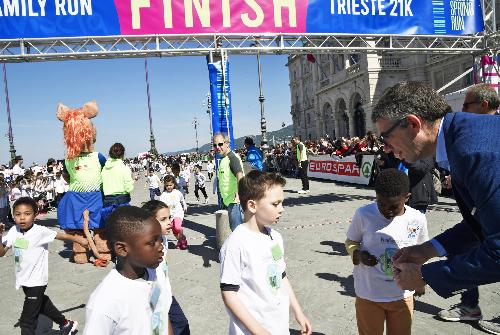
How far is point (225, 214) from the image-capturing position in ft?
19.7

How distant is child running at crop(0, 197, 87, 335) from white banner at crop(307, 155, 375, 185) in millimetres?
11243

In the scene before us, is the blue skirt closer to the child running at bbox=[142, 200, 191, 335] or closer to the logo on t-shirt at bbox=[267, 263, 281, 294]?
the child running at bbox=[142, 200, 191, 335]

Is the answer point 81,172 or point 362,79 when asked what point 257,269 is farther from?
point 362,79

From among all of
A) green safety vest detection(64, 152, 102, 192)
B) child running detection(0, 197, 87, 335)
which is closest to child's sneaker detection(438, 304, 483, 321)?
child running detection(0, 197, 87, 335)

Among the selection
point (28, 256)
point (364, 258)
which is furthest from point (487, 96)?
point (28, 256)

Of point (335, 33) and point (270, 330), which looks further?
point (335, 33)

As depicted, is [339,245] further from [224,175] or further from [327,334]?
[327,334]

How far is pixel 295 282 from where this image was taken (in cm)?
461

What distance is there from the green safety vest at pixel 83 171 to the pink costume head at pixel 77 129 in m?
0.10

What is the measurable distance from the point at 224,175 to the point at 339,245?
2.31 metres

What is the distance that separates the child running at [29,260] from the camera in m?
3.31

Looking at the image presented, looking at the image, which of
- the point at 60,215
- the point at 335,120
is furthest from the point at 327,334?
the point at 335,120

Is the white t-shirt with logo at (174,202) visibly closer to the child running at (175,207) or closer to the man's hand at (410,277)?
the child running at (175,207)

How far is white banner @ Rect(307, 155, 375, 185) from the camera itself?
43.1 feet
